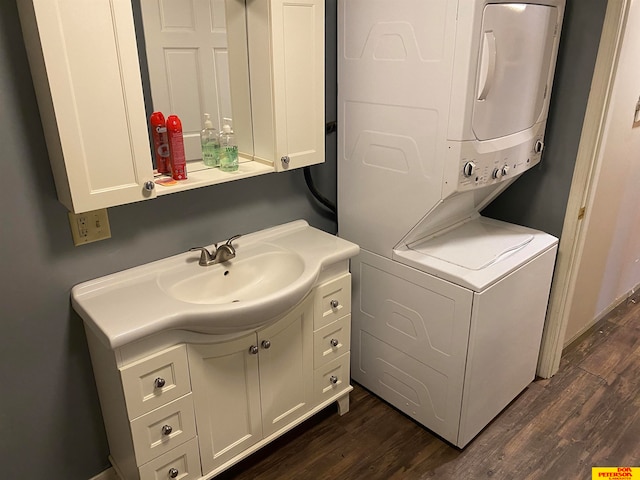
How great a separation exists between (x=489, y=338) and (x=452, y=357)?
155mm

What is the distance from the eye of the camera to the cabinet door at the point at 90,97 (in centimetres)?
118

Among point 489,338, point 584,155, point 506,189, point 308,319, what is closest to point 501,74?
point 584,155

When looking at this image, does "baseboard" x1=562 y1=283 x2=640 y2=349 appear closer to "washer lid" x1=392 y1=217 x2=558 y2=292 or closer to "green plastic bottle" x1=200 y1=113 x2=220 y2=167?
"washer lid" x1=392 y1=217 x2=558 y2=292

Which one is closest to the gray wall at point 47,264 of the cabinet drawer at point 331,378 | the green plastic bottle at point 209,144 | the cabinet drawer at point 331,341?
the green plastic bottle at point 209,144

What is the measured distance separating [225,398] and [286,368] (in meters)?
0.26

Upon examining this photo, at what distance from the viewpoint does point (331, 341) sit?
6.33 ft

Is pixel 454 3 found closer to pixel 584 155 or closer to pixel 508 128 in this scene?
pixel 508 128

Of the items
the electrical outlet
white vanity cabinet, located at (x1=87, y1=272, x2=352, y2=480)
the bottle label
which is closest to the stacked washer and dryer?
white vanity cabinet, located at (x1=87, y1=272, x2=352, y2=480)

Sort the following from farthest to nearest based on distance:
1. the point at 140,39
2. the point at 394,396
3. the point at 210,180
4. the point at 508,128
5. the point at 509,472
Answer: the point at 394,396, the point at 509,472, the point at 508,128, the point at 210,180, the point at 140,39

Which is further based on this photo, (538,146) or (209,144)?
(538,146)

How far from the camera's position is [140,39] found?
145 centimetres

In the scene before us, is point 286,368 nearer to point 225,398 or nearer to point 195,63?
point 225,398

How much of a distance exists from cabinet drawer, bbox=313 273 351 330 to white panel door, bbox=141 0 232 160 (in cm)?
67

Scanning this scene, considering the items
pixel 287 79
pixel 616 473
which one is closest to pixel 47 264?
pixel 287 79
